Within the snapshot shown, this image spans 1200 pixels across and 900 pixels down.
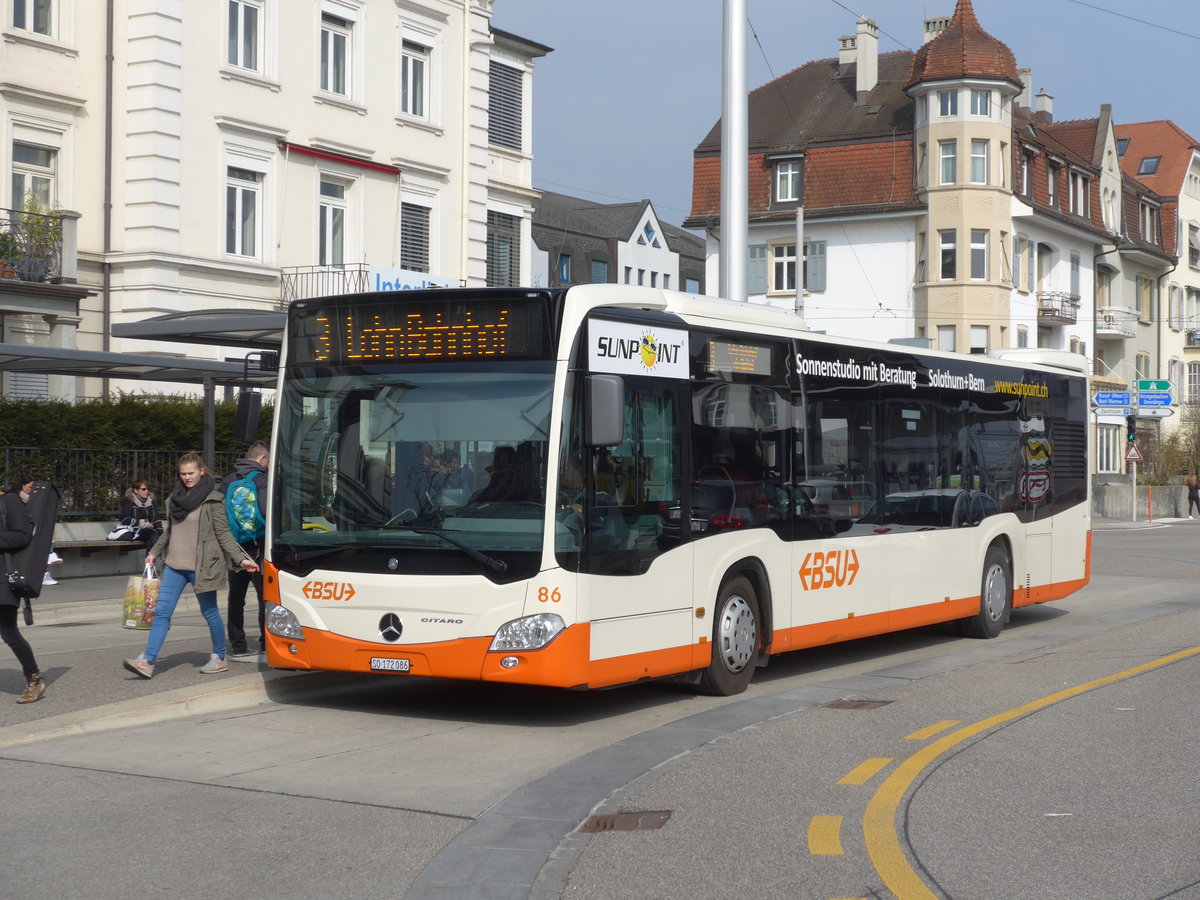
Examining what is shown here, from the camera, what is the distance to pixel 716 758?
8789 millimetres

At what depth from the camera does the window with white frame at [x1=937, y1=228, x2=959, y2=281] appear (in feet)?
175

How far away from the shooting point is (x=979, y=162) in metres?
53.0

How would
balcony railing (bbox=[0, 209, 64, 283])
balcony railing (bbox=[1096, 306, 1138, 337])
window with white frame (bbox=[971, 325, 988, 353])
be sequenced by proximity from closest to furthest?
→ balcony railing (bbox=[0, 209, 64, 283]), window with white frame (bbox=[971, 325, 988, 353]), balcony railing (bbox=[1096, 306, 1138, 337])

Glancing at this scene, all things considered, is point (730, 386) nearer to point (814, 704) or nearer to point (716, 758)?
point (814, 704)

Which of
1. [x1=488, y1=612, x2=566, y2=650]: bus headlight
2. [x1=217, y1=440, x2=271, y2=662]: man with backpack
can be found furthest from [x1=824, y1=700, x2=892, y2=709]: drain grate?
[x1=217, y1=440, x2=271, y2=662]: man with backpack

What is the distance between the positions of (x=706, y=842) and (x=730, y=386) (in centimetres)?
499

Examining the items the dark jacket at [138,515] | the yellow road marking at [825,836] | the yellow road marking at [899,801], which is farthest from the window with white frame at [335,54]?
the yellow road marking at [825,836]

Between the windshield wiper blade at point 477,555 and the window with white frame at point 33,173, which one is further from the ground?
the window with white frame at point 33,173

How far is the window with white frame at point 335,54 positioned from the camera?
30.0 m

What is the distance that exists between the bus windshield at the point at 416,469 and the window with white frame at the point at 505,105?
25.4 meters

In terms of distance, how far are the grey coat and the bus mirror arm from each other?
347 centimetres

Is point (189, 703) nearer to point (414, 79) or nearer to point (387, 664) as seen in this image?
point (387, 664)

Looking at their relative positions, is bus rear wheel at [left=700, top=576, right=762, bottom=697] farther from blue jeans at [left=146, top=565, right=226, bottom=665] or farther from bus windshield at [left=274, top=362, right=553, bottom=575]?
blue jeans at [left=146, top=565, right=226, bottom=665]

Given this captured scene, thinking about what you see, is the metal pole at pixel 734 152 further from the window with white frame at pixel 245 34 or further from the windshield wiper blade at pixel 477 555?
the window with white frame at pixel 245 34
